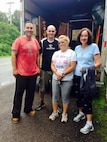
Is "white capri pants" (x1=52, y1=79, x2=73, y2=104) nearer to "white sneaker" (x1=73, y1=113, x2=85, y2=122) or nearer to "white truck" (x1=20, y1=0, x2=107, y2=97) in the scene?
"white sneaker" (x1=73, y1=113, x2=85, y2=122)

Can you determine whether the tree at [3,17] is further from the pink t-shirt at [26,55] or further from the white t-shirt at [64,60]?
the white t-shirt at [64,60]

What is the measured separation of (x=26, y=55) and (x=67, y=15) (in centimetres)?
413

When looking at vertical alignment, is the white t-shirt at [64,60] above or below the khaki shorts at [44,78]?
above

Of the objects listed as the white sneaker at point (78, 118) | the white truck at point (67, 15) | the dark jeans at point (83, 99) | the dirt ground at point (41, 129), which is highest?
the white truck at point (67, 15)


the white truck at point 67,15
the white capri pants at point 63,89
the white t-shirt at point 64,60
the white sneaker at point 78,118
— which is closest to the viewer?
the white t-shirt at point 64,60

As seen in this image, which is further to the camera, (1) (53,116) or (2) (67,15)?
(2) (67,15)

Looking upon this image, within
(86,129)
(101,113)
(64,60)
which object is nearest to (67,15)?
(64,60)

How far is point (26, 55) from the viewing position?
3.27 meters

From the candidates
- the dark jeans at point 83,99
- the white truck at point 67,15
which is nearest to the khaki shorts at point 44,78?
the dark jeans at point 83,99

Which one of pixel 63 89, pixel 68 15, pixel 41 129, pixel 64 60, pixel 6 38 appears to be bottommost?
pixel 41 129

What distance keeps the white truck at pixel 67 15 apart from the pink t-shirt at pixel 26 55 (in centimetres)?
155

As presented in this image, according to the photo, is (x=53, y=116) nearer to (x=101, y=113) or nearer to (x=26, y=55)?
(x=101, y=113)

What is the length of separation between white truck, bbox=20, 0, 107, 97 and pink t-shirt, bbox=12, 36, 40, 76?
1549 mm

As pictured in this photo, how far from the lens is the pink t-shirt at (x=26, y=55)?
3197mm
